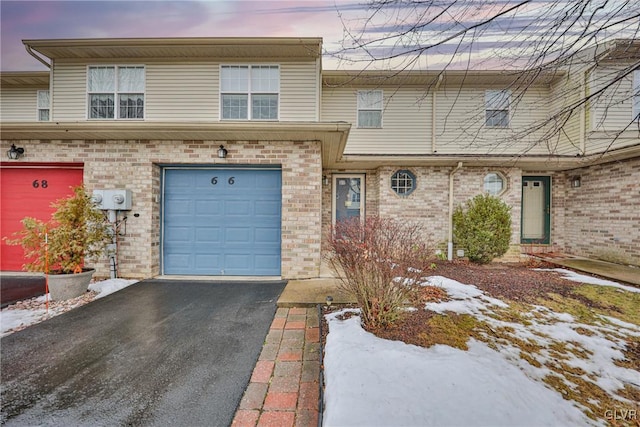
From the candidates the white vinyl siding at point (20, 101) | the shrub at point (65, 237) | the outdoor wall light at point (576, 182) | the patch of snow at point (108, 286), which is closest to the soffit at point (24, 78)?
the white vinyl siding at point (20, 101)

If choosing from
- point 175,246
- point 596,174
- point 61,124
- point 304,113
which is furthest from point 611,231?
point 61,124

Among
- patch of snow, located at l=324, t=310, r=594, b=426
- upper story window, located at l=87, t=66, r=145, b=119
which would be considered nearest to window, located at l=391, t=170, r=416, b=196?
patch of snow, located at l=324, t=310, r=594, b=426

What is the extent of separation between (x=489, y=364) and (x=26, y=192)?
866cm

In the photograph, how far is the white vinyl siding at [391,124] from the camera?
26.2 feet

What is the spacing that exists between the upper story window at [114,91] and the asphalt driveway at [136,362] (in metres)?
5.17

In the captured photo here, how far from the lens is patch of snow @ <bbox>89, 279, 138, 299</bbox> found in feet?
14.4

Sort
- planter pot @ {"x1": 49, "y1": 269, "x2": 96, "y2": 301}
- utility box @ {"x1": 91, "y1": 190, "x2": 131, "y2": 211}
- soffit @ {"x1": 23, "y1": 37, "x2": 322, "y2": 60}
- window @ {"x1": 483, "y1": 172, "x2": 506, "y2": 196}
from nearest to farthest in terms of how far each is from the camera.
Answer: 1. planter pot @ {"x1": 49, "y1": 269, "x2": 96, "y2": 301}
2. utility box @ {"x1": 91, "y1": 190, "x2": 131, "y2": 211}
3. soffit @ {"x1": 23, "y1": 37, "x2": 322, "y2": 60}
4. window @ {"x1": 483, "y1": 172, "x2": 506, "y2": 196}

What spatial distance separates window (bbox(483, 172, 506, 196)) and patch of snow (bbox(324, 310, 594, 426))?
6.46 metres

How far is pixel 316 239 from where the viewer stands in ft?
16.5

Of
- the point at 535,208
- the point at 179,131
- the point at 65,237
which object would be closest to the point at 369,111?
the point at 179,131

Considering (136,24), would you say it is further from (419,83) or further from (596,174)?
(596,174)

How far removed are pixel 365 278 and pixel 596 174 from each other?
8.42 meters

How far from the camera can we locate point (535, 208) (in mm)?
7836

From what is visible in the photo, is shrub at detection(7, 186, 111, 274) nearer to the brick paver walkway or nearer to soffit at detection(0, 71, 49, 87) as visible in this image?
the brick paver walkway
